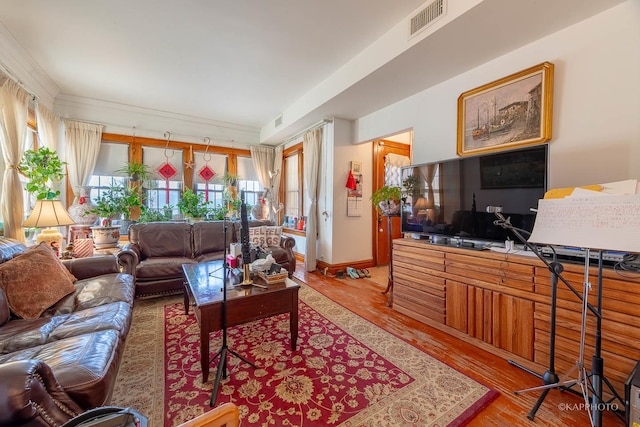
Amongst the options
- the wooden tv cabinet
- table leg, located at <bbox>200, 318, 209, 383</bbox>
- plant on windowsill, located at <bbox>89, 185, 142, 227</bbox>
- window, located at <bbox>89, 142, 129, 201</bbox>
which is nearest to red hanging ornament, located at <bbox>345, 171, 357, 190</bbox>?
the wooden tv cabinet

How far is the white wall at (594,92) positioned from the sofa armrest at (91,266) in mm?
4125

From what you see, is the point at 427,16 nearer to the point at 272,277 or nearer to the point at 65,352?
the point at 272,277

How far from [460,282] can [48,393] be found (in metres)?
Result: 2.57

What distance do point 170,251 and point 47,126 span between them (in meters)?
2.69

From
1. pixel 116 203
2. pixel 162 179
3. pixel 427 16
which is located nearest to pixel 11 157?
pixel 116 203

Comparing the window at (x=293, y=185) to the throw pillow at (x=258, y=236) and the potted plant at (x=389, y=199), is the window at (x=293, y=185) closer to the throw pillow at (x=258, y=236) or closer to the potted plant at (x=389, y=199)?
the throw pillow at (x=258, y=236)

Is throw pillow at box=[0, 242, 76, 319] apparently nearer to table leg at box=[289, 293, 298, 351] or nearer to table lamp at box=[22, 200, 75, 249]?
table lamp at box=[22, 200, 75, 249]

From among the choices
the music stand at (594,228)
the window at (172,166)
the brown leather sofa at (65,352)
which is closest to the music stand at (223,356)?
the brown leather sofa at (65,352)

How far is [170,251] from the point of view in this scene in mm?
3447

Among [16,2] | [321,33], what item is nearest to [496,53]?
[321,33]

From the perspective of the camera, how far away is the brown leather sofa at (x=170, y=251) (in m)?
2.89

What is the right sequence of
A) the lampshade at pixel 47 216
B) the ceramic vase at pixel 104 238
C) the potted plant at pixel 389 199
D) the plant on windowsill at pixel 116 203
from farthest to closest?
the plant on windowsill at pixel 116 203, the ceramic vase at pixel 104 238, the potted plant at pixel 389 199, the lampshade at pixel 47 216

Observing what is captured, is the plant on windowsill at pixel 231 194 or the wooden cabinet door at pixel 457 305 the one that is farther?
the plant on windowsill at pixel 231 194

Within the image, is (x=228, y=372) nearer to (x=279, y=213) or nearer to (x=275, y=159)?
(x=279, y=213)
